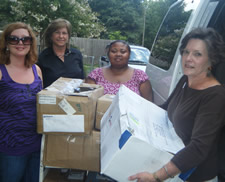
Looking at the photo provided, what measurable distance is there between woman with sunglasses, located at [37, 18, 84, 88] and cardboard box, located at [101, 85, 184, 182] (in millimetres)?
1493

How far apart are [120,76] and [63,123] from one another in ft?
3.31

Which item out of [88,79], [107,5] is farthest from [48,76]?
[107,5]

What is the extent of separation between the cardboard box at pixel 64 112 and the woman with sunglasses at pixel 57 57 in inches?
36.9

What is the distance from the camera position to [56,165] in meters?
1.98

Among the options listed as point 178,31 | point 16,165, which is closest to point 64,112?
point 16,165

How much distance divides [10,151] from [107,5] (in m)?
28.2

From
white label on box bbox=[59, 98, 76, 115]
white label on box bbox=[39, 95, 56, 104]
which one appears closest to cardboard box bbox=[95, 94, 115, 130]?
white label on box bbox=[59, 98, 76, 115]

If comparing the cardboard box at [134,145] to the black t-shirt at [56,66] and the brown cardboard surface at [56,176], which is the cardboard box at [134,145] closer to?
the brown cardboard surface at [56,176]

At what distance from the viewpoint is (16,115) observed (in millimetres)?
1797

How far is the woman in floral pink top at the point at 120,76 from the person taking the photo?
2.44m

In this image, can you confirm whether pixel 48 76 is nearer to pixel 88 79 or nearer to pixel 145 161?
pixel 88 79

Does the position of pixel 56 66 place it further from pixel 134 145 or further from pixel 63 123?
pixel 134 145

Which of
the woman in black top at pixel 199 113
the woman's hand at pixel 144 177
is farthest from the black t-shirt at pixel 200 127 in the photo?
the woman's hand at pixel 144 177

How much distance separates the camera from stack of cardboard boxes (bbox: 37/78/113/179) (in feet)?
5.61
